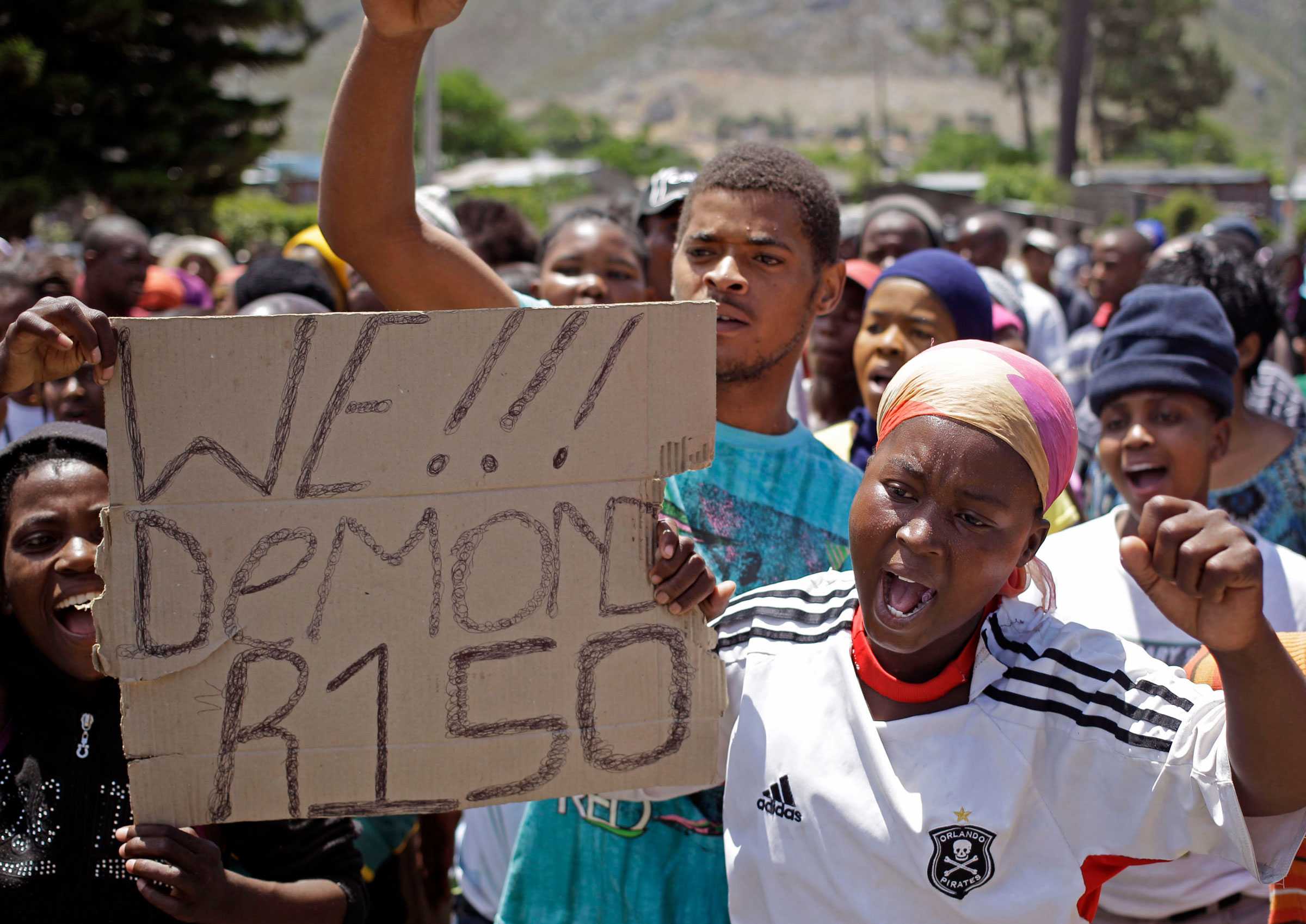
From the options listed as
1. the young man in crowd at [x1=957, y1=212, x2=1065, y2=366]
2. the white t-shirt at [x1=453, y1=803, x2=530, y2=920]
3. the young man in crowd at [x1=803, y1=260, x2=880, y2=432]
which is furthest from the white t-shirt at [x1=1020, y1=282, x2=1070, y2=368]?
the white t-shirt at [x1=453, y1=803, x2=530, y2=920]

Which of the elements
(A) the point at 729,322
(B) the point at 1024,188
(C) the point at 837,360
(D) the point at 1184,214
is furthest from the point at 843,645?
(B) the point at 1024,188

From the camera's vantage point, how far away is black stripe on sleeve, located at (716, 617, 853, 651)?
190 cm

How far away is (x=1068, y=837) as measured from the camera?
169 cm

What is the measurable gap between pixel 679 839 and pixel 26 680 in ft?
3.69

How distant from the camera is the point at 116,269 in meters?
5.59

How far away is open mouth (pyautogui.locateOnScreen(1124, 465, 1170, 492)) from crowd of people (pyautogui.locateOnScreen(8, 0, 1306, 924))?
1 centimetres

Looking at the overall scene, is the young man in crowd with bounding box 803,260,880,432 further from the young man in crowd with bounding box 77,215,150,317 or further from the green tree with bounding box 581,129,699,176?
the green tree with bounding box 581,129,699,176

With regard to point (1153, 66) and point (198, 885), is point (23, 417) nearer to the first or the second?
point (198, 885)

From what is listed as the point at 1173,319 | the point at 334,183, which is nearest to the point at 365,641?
the point at 334,183

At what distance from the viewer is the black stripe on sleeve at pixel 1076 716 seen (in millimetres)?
1635

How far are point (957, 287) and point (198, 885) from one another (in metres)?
2.48

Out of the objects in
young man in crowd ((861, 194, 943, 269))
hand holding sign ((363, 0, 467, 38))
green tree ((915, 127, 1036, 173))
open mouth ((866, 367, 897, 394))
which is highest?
green tree ((915, 127, 1036, 173))

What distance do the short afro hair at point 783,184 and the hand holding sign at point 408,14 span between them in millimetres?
728

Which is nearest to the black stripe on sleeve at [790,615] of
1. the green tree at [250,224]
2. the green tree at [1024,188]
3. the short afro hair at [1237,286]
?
the short afro hair at [1237,286]
